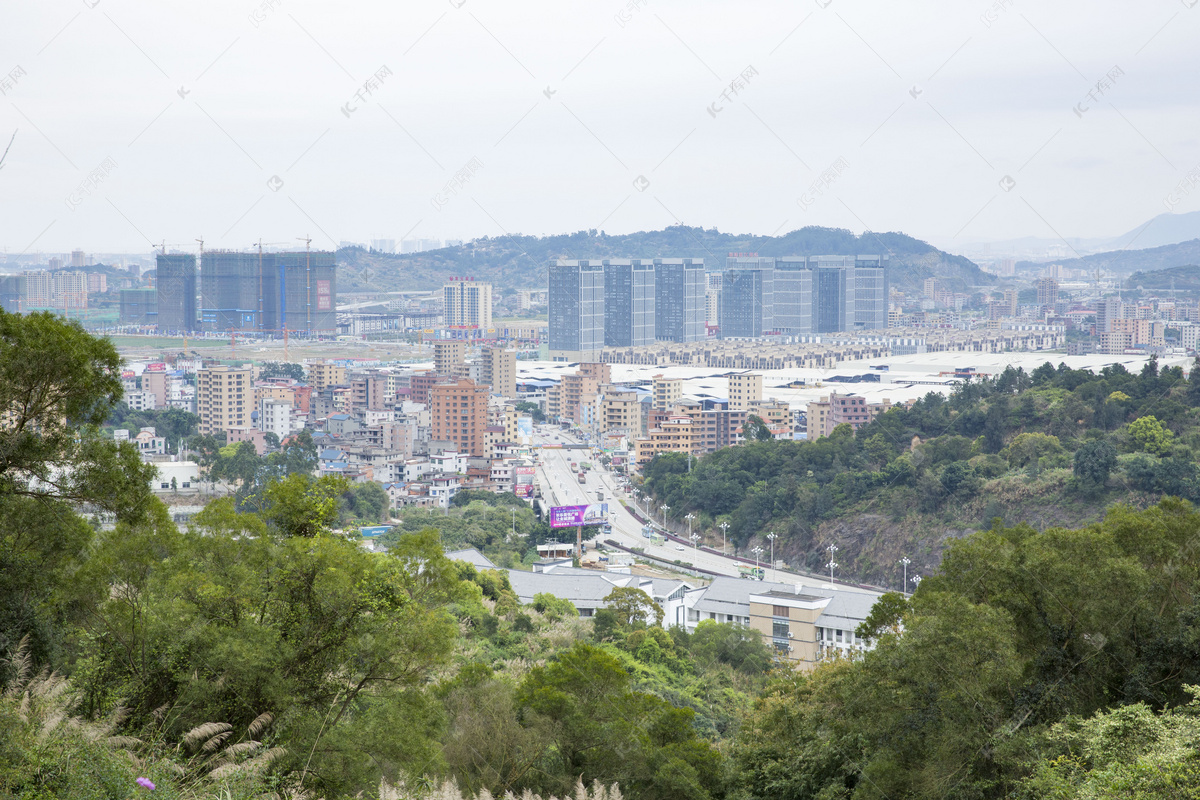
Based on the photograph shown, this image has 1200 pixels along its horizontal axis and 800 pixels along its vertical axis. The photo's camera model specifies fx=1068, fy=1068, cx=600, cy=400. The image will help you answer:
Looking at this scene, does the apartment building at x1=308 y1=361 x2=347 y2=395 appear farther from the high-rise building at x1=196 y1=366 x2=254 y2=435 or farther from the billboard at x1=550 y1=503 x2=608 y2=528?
the billboard at x1=550 y1=503 x2=608 y2=528

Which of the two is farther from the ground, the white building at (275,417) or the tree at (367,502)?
the white building at (275,417)

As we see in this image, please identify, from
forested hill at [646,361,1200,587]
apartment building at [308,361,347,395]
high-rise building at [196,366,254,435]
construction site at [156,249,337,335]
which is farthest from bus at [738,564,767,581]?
construction site at [156,249,337,335]

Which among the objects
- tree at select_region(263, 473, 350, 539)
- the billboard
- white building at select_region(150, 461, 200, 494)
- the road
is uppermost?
tree at select_region(263, 473, 350, 539)

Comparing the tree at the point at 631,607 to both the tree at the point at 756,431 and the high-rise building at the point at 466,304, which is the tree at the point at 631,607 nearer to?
the tree at the point at 756,431

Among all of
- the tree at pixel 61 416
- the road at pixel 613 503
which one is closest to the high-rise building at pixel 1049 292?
the road at pixel 613 503

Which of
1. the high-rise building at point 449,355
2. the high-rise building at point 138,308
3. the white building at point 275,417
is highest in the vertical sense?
the high-rise building at point 138,308

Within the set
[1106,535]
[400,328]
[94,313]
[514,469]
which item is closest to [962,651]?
[1106,535]
